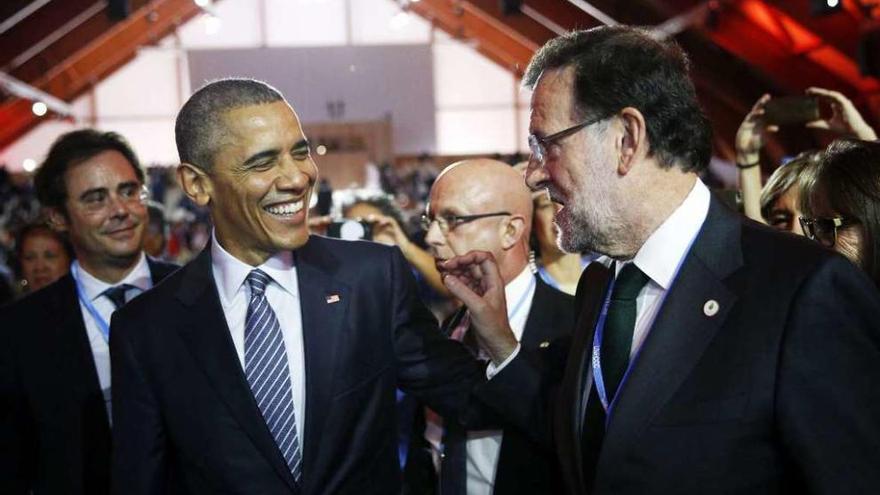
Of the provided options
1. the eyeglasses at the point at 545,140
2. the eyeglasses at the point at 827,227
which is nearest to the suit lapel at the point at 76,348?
the eyeglasses at the point at 545,140

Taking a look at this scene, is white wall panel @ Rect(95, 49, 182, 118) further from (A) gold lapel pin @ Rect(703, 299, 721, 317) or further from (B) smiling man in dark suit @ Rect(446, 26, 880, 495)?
(A) gold lapel pin @ Rect(703, 299, 721, 317)

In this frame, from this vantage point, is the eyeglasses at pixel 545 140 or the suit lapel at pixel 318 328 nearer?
the eyeglasses at pixel 545 140

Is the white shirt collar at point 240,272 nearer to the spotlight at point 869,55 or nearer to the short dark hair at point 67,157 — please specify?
the short dark hair at point 67,157

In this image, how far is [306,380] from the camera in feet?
6.49

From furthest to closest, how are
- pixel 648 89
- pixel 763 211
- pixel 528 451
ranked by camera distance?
1. pixel 763 211
2. pixel 528 451
3. pixel 648 89

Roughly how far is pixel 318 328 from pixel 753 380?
98 cm

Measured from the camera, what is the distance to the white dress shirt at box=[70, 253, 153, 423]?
2638mm

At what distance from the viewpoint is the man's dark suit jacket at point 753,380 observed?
53.7 inches

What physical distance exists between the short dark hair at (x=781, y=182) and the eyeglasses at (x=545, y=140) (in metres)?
1.31

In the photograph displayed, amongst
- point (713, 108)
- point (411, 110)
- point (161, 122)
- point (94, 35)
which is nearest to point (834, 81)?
point (713, 108)

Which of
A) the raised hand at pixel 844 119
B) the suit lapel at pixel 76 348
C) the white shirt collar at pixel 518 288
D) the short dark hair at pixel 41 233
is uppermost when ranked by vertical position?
the raised hand at pixel 844 119

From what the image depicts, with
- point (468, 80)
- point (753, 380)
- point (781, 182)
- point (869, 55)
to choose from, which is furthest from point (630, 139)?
point (468, 80)

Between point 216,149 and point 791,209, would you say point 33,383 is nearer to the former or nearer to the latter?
point 216,149

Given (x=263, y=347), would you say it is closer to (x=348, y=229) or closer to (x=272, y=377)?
(x=272, y=377)
